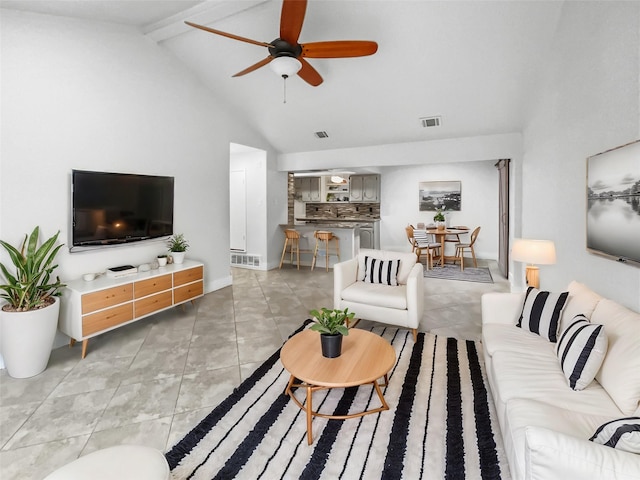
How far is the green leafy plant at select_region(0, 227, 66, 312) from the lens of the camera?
254 cm

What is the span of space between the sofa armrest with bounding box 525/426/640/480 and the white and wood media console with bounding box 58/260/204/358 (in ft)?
10.7

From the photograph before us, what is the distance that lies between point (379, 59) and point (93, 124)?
320 cm

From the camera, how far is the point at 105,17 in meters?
3.27

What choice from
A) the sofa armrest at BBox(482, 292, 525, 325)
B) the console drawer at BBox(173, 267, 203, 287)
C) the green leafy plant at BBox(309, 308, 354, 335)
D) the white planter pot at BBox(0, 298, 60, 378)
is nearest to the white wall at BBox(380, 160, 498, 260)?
the sofa armrest at BBox(482, 292, 525, 325)

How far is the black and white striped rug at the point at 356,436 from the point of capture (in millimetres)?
1606

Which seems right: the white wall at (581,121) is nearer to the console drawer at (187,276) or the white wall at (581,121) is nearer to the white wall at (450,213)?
the console drawer at (187,276)

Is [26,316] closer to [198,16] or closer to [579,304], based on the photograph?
[198,16]

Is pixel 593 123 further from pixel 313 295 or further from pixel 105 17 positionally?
pixel 105 17

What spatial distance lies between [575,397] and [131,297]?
3527mm

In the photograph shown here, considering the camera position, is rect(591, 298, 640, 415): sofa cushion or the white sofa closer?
the white sofa

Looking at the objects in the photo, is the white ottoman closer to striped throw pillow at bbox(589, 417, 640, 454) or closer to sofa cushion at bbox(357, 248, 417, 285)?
striped throw pillow at bbox(589, 417, 640, 454)

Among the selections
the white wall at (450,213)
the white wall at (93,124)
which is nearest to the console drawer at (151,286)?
the white wall at (93,124)

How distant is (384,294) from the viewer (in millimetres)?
3266

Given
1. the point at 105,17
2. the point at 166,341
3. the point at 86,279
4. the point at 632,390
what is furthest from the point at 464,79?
the point at 86,279
